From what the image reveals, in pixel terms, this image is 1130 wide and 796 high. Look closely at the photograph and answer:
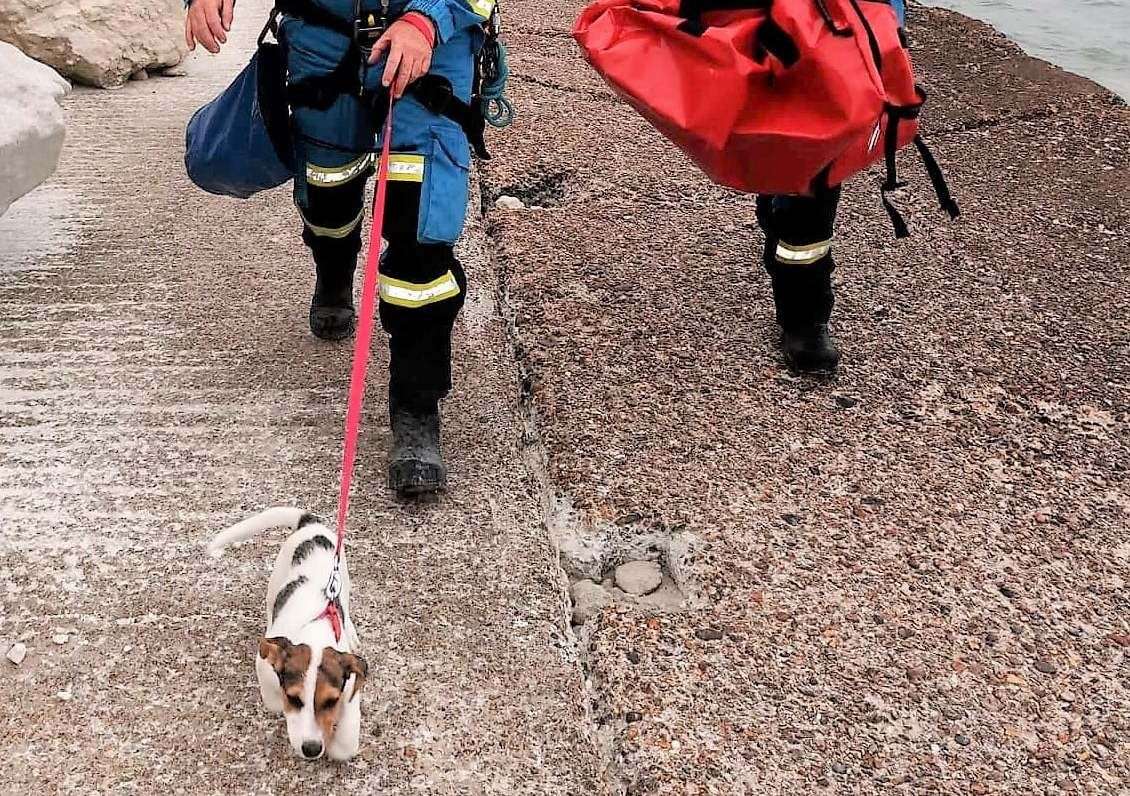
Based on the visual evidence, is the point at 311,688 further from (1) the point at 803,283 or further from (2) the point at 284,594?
(1) the point at 803,283

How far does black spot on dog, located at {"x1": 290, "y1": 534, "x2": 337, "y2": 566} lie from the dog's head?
11.1 inches

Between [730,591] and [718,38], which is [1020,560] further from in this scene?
[718,38]

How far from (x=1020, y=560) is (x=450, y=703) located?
1.36 metres

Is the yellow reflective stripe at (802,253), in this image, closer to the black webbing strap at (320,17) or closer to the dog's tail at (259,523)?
the black webbing strap at (320,17)

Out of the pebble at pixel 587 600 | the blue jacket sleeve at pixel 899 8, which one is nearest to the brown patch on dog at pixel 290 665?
the pebble at pixel 587 600

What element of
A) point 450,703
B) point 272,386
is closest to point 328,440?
point 272,386

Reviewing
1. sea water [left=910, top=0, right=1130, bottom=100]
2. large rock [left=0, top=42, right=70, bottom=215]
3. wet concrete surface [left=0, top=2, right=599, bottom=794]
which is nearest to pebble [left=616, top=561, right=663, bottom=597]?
wet concrete surface [left=0, top=2, right=599, bottom=794]

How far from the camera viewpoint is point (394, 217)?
2697mm

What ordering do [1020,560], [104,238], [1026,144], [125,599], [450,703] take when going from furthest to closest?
[1026,144] → [104,238] → [1020,560] → [125,599] → [450,703]

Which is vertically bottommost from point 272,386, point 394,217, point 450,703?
point 272,386

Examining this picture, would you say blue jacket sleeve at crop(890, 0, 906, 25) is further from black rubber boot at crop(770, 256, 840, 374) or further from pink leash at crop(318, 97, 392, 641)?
pink leash at crop(318, 97, 392, 641)

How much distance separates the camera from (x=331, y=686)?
1.98m

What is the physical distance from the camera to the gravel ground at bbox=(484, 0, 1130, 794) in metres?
2.18

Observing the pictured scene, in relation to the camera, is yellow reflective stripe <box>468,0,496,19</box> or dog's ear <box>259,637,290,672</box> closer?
dog's ear <box>259,637,290,672</box>
